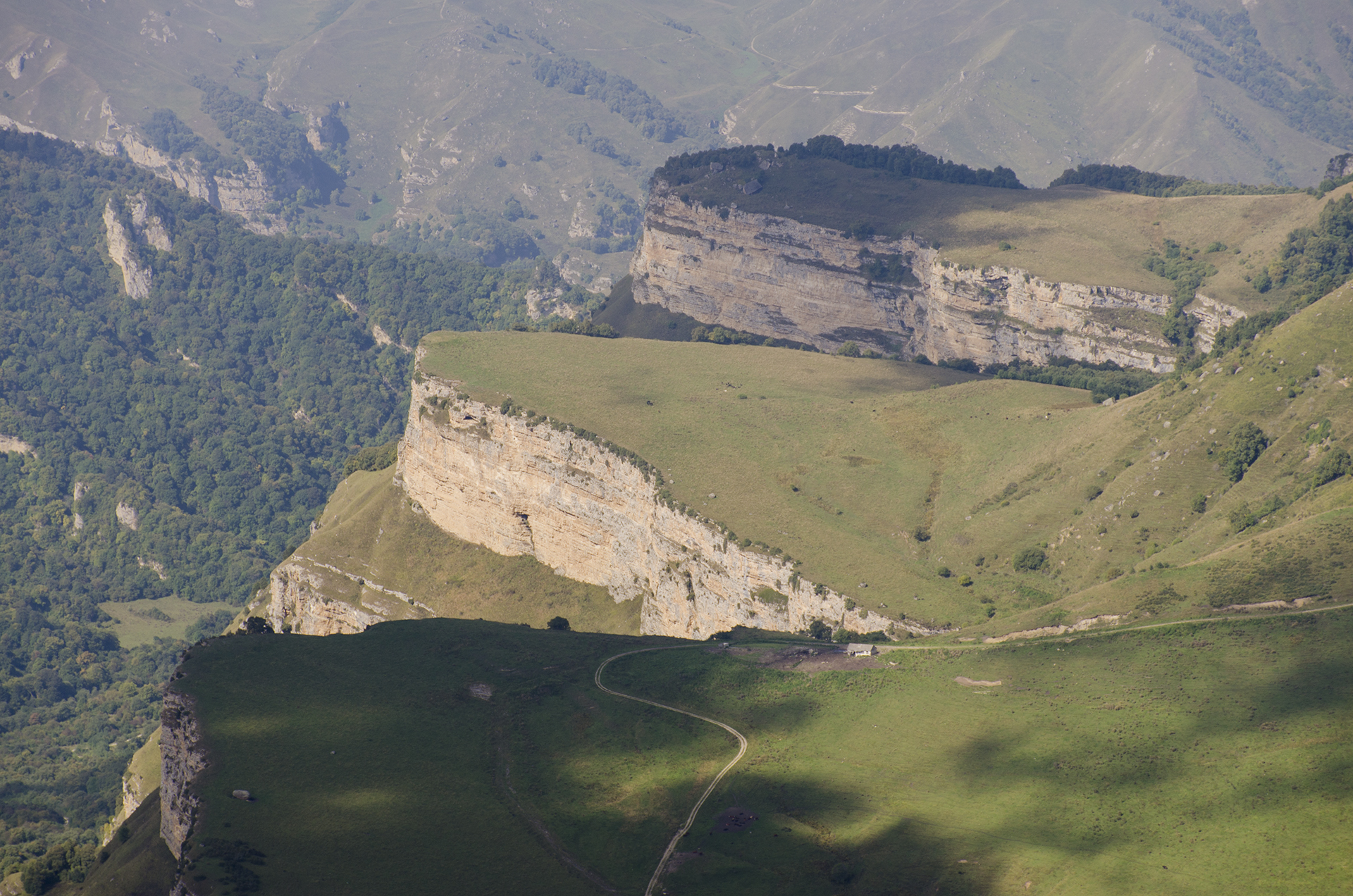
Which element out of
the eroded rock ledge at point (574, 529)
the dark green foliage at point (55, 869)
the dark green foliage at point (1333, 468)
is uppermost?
the dark green foliage at point (1333, 468)

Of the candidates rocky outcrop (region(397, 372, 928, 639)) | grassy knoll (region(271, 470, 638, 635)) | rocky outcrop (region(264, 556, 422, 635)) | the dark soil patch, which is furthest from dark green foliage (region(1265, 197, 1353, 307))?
the dark soil patch

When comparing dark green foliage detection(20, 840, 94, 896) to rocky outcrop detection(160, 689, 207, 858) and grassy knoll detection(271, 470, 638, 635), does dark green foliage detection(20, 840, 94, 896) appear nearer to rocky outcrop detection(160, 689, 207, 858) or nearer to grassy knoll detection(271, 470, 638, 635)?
rocky outcrop detection(160, 689, 207, 858)

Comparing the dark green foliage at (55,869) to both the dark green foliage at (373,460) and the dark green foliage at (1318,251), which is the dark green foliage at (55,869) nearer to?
the dark green foliage at (373,460)

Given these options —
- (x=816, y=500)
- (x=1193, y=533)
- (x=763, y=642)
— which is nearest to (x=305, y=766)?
(x=763, y=642)

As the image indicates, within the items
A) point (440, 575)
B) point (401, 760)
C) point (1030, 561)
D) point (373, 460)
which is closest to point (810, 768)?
point (401, 760)

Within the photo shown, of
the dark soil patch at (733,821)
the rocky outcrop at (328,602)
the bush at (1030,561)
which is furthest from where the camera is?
the rocky outcrop at (328,602)

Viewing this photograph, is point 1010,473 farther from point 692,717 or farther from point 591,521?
point 692,717

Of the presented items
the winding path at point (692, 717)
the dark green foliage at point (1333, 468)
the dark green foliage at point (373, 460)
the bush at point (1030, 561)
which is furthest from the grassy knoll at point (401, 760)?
the dark green foliage at point (373, 460)

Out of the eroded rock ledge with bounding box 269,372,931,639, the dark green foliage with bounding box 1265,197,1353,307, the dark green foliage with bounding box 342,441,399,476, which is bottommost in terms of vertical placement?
the dark green foliage with bounding box 342,441,399,476
